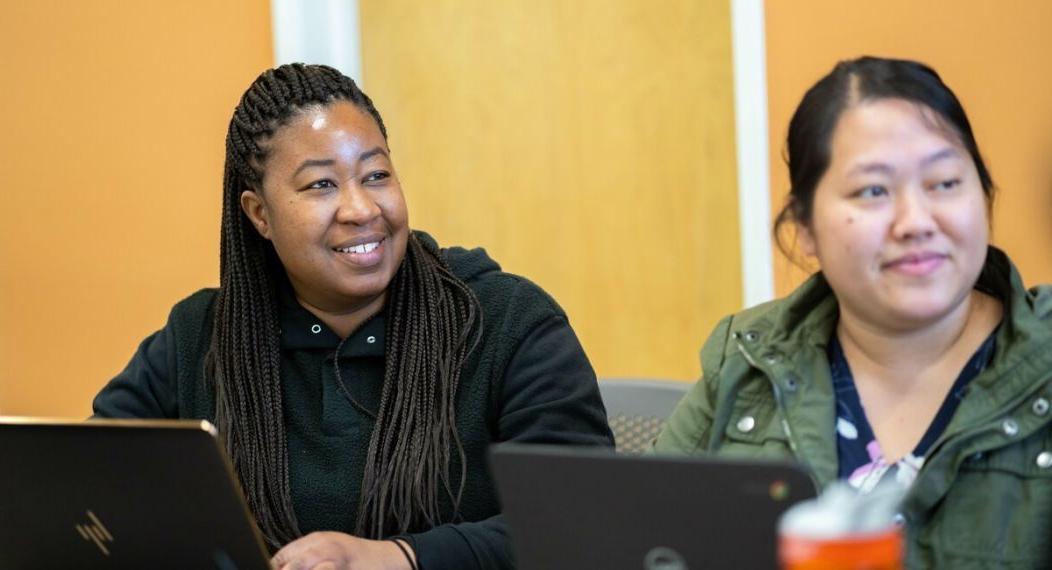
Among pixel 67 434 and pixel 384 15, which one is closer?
pixel 67 434

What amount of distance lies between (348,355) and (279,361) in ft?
0.37

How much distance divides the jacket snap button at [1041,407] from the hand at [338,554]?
84cm

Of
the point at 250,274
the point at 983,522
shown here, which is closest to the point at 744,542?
the point at 983,522

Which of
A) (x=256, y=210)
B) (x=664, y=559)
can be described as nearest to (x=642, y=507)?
(x=664, y=559)

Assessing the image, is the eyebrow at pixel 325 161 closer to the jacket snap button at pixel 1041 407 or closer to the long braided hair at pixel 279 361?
the long braided hair at pixel 279 361

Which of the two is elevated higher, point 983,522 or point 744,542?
point 744,542

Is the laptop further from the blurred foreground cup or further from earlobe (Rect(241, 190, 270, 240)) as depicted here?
earlobe (Rect(241, 190, 270, 240))

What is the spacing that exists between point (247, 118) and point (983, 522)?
1301mm

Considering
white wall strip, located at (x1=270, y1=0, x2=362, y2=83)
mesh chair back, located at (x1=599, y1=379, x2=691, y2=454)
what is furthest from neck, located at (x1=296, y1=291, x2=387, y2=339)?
white wall strip, located at (x1=270, y1=0, x2=362, y2=83)

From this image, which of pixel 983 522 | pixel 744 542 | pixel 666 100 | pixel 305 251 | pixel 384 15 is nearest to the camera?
pixel 744 542

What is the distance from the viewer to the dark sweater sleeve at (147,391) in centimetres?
246

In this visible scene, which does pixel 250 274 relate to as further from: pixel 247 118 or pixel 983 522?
pixel 983 522

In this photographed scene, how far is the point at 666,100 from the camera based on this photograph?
3742 millimetres

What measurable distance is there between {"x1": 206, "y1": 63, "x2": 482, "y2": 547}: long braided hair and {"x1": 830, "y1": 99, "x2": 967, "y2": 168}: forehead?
78 centimetres
